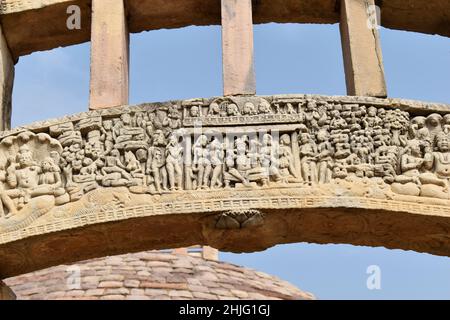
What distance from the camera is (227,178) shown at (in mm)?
8570

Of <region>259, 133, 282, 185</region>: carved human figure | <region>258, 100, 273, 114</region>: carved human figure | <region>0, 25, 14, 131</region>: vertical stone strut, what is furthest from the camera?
<region>0, 25, 14, 131</region>: vertical stone strut

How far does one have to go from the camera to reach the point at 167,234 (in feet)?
28.8

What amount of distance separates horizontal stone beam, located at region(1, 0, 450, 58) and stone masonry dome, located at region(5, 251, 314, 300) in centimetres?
623

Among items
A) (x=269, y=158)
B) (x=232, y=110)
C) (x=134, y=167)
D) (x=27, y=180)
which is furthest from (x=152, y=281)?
(x=269, y=158)

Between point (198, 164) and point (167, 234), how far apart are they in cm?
68

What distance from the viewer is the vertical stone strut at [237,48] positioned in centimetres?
906

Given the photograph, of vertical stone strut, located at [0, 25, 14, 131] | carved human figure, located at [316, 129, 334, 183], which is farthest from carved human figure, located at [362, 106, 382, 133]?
vertical stone strut, located at [0, 25, 14, 131]

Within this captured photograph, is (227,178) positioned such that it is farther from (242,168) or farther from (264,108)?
(264,108)

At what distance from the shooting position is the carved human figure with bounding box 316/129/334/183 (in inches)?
337

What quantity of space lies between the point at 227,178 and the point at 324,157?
87 centimetres

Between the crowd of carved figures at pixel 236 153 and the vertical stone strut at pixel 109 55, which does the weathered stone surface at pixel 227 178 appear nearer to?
the crowd of carved figures at pixel 236 153

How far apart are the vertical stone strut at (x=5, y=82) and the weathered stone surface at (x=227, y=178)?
1.90ft

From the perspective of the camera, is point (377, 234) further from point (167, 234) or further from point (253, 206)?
point (167, 234)

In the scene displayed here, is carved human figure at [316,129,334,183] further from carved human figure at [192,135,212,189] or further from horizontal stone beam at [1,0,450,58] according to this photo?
horizontal stone beam at [1,0,450,58]
